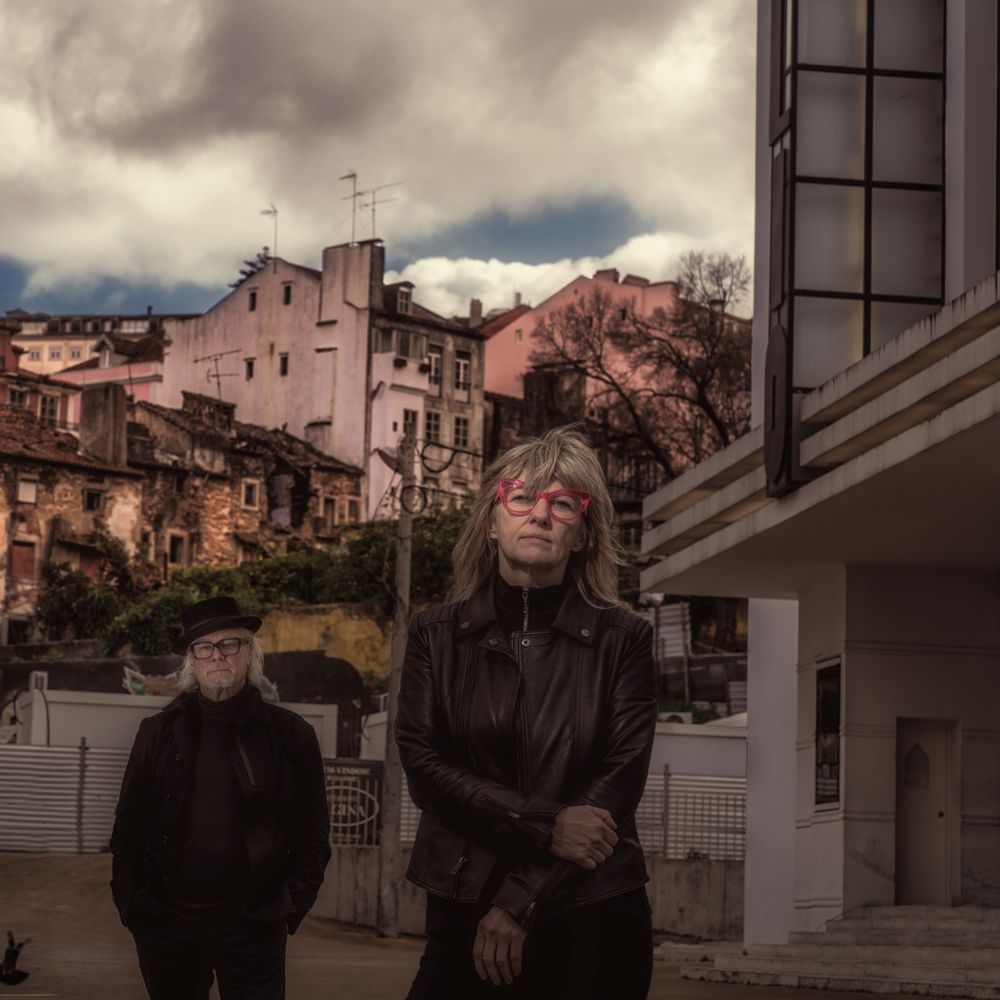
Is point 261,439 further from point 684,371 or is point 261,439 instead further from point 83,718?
point 83,718

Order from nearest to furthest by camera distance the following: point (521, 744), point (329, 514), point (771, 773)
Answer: point (521, 744), point (771, 773), point (329, 514)

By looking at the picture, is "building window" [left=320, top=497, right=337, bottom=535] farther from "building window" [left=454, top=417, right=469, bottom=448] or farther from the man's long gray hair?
the man's long gray hair

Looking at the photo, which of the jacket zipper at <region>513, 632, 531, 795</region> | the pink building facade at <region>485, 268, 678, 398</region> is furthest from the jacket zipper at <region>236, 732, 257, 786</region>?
the pink building facade at <region>485, 268, 678, 398</region>

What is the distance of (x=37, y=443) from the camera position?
243ft

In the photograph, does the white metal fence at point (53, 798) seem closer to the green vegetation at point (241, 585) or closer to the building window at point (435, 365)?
the green vegetation at point (241, 585)

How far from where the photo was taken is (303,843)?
19.9 ft

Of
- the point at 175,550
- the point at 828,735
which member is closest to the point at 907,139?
the point at 828,735

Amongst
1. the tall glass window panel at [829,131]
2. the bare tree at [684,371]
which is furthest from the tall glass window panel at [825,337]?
the bare tree at [684,371]

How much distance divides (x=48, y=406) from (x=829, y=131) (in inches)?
2785

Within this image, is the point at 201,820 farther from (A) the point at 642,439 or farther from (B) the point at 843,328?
(A) the point at 642,439

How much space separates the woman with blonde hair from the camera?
4.30 m

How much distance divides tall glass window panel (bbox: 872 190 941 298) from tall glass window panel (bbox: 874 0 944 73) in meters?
1.43

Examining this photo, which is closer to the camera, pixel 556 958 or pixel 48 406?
pixel 556 958

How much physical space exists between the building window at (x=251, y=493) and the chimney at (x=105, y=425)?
185 inches
